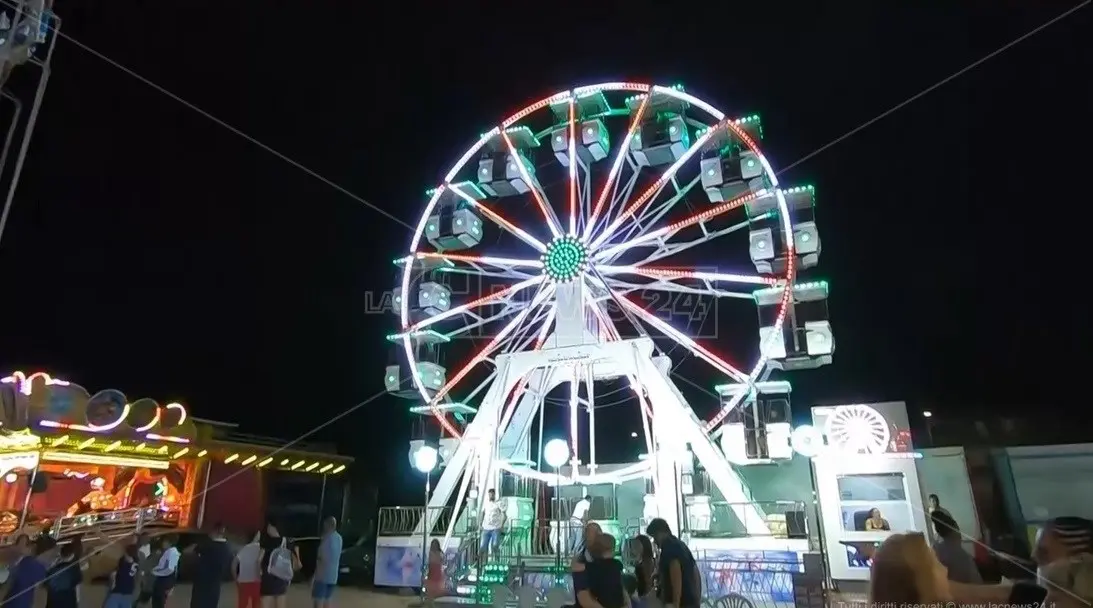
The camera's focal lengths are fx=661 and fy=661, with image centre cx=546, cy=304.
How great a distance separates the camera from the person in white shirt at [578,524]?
11.3 m

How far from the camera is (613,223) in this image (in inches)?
581

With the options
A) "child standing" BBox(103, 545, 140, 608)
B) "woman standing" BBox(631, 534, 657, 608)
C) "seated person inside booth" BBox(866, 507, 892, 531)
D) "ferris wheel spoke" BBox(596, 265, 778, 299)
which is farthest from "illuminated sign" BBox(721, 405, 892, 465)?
"child standing" BBox(103, 545, 140, 608)

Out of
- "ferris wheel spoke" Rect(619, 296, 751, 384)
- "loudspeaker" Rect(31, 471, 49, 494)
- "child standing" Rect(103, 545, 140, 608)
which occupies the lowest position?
"child standing" Rect(103, 545, 140, 608)

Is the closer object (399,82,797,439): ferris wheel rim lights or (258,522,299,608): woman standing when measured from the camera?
(258,522,299,608): woman standing

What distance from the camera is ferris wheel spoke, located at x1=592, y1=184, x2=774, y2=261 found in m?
13.4

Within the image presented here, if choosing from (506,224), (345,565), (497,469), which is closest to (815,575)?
(497,469)

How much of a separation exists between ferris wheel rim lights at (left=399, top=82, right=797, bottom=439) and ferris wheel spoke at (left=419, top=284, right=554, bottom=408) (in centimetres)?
3

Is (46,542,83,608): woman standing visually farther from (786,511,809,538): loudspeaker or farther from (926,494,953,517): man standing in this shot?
(786,511,809,538): loudspeaker

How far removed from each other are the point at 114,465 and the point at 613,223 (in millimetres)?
15711

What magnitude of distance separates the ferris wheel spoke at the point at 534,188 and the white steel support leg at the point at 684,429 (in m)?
3.83

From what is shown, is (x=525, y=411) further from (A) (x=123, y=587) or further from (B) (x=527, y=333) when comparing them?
(A) (x=123, y=587)

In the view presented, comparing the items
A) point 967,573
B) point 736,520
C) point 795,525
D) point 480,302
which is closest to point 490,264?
point 480,302

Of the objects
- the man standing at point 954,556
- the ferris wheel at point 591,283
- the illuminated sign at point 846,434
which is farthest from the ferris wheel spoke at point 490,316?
the man standing at point 954,556

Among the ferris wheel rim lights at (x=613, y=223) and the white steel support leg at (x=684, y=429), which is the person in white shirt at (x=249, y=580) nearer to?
the ferris wheel rim lights at (x=613, y=223)
